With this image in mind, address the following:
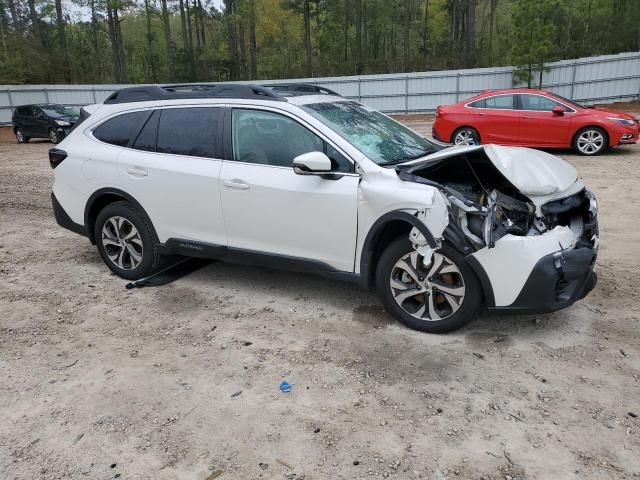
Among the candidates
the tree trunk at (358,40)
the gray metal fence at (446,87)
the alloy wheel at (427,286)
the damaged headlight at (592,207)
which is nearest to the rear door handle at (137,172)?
the alloy wheel at (427,286)

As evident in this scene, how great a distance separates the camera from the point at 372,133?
4.49 meters

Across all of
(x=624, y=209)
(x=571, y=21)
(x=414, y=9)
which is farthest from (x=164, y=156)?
(x=414, y=9)

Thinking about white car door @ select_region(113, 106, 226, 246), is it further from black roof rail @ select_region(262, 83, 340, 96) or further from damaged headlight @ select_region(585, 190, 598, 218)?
Result: damaged headlight @ select_region(585, 190, 598, 218)

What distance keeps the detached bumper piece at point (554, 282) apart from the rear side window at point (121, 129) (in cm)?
358

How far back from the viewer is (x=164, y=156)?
4.79 metres

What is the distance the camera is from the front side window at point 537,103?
11844 millimetres

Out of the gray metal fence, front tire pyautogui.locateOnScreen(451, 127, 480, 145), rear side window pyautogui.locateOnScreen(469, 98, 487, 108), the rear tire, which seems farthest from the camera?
the gray metal fence

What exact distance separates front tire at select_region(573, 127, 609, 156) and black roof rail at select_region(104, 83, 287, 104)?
372 inches

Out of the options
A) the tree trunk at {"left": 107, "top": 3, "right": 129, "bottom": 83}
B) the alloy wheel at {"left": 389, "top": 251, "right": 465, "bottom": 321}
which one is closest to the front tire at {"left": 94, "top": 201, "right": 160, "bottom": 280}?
the alloy wheel at {"left": 389, "top": 251, "right": 465, "bottom": 321}

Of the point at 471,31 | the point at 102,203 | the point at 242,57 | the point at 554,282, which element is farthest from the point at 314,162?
the point at 242,57

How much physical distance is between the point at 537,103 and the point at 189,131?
9672 mm

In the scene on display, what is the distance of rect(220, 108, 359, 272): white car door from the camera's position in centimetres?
399

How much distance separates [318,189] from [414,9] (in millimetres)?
52312

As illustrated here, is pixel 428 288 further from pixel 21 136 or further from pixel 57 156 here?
pixel 21 136
